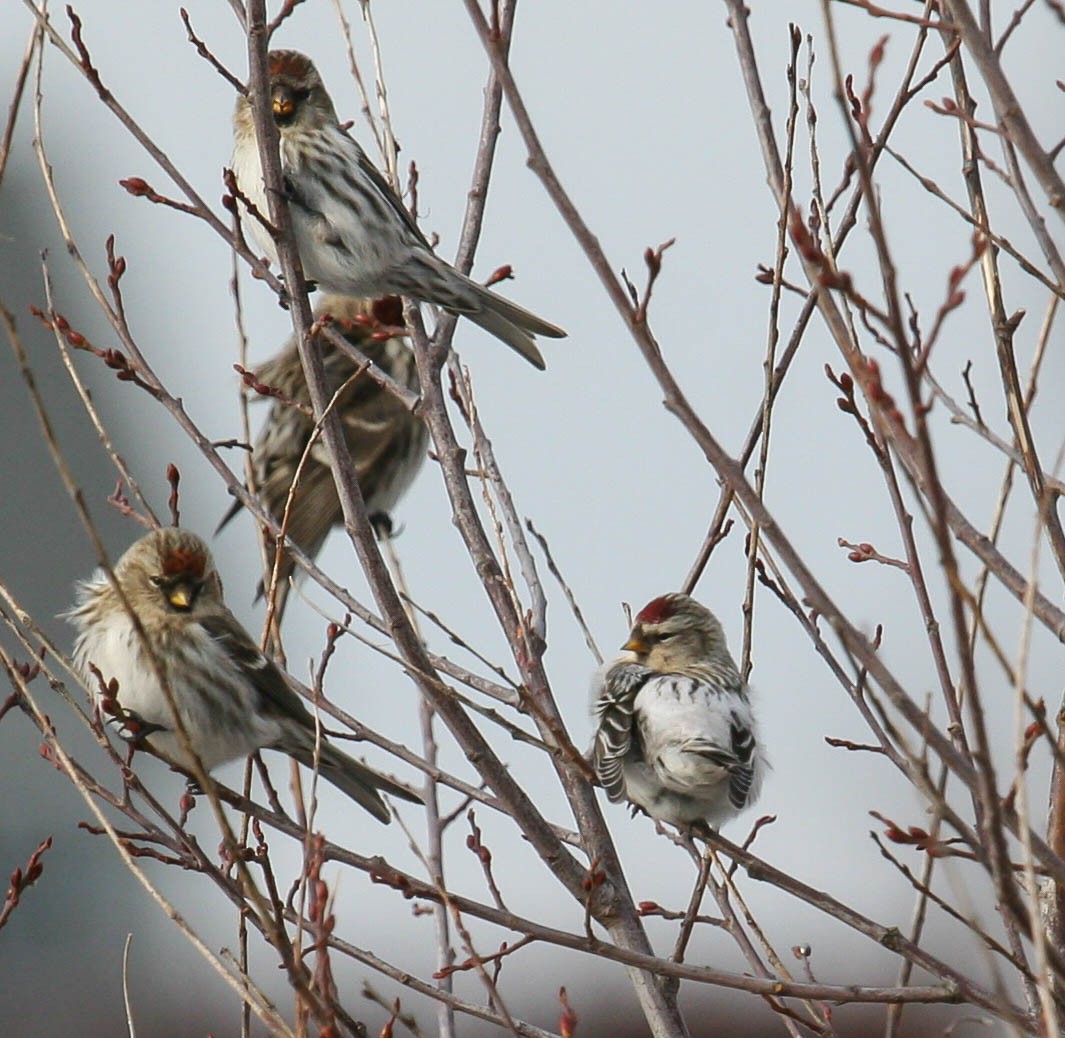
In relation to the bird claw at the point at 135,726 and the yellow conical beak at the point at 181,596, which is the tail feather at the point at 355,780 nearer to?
the bird claw at the point at 135,726

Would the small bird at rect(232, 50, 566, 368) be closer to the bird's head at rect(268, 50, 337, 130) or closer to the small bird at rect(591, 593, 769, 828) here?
the bird's head at rect(268, 50, 337, 130)

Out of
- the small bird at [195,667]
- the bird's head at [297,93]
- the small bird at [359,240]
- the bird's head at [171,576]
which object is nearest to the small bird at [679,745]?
the small bird at [195,667]

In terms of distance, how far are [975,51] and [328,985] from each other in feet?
5.66

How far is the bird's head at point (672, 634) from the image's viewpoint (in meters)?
4.74

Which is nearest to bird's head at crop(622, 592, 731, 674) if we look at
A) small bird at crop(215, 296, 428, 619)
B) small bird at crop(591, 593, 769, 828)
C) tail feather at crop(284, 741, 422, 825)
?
small bird at crop(591, 593, 769, 828)

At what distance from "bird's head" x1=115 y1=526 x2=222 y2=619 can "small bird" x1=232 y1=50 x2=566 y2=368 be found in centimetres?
87

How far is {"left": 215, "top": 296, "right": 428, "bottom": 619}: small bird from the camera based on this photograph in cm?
674

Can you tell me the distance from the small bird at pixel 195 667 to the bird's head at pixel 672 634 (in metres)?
0.80

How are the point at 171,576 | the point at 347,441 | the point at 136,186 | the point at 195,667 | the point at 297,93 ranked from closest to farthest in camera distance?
the point at 136,186, the point at 195,667, the point at 171,576, the point at 297,93, the point at 347,441

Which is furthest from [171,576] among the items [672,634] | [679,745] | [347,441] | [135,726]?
[347,441]

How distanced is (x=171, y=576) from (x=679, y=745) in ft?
5.60

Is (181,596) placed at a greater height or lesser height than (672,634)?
lesser

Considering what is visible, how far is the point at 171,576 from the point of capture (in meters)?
5.02

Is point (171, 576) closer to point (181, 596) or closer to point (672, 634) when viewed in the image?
point (181, 596)
